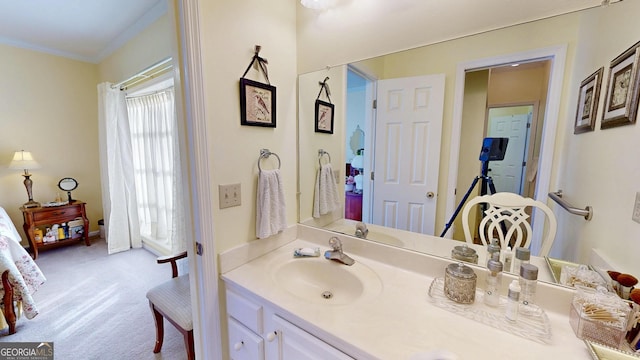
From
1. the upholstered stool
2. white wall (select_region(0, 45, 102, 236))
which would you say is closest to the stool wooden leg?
the upholstered stool

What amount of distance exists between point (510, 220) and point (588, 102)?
0.49 meters

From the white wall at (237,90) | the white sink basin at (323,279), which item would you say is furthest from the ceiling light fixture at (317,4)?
the white sink basin at (323,279)

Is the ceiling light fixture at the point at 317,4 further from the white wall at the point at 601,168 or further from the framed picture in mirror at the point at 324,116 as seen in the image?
the white wall at the point at 601,168

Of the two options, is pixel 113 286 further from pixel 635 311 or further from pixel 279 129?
pixel 635 311

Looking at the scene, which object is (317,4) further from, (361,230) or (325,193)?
(361,230)

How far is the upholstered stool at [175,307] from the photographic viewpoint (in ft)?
4.57

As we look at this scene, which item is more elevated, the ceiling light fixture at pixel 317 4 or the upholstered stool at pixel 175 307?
the ceiling light fixture at pixel 317 4

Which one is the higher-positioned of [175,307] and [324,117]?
[324,117]

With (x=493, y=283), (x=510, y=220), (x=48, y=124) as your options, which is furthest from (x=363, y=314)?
(x=48, y=124)

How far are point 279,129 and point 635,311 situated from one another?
1.44 m

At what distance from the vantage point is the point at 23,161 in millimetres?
2984

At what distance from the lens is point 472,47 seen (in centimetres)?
101

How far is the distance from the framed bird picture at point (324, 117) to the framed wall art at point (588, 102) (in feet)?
3.49

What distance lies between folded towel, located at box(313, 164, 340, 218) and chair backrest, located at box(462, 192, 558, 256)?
72cm
